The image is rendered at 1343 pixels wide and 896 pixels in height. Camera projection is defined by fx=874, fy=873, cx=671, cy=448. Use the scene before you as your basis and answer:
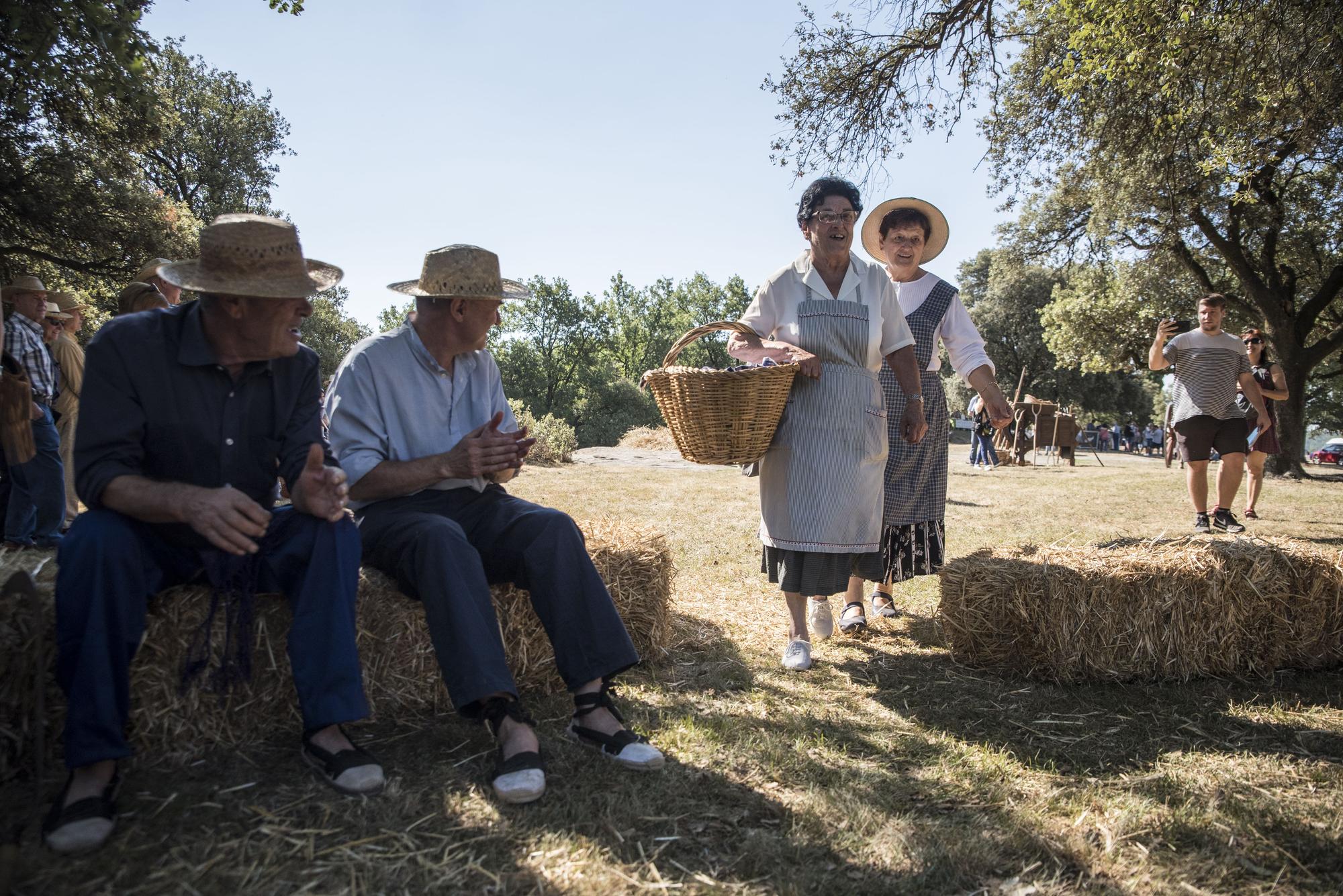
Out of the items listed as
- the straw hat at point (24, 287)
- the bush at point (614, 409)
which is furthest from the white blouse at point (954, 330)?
the bush at point (614, 409)

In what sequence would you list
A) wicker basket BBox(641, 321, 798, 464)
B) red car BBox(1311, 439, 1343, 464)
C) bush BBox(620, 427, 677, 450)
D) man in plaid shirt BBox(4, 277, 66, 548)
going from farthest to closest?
red car BBox(1311, 439, 1343, 464), bush BBox(620, 427, 677, 450), man in plaid shirt BBox(4, 277, 66, 548), wicker basket BBox(641, 321, 798, 464)

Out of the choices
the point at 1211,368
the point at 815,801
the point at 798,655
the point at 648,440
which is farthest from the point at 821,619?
the point at 648,440

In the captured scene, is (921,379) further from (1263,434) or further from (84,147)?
(84,147)

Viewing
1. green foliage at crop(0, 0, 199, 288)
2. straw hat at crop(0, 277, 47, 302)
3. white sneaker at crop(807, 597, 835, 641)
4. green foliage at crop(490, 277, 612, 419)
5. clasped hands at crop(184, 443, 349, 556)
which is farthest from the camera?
green foliage at crop(490, 277, 612, 419)

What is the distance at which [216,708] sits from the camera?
2.81 m

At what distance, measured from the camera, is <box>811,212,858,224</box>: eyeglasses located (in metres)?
4.03

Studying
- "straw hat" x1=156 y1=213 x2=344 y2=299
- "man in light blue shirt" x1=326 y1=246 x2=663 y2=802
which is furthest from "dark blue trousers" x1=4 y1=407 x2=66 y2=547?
"straw hat" x1=156 y1=213 x2=344 y2=299

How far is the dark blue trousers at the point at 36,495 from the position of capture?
5848 mm

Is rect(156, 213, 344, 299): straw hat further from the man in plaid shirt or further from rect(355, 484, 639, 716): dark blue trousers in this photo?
the man in plaid shirt

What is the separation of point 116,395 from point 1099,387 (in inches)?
2164

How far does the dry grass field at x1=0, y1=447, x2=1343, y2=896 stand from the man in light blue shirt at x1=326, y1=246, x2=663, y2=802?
0.78ft

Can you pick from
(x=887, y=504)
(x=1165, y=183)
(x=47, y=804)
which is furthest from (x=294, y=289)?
(x=1165, y=183)

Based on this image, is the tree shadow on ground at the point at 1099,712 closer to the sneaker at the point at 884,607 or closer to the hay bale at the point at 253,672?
the sneaker at the point at 884,607

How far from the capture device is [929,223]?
4895 millimetres
